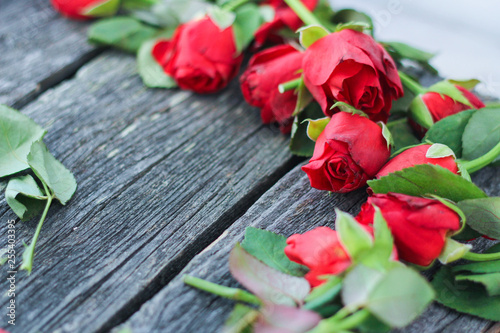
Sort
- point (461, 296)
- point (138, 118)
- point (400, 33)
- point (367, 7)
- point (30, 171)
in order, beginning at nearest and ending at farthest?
point (461, 296), point (30, 171), point (138, 118), point (400, 33), point (367, 7)

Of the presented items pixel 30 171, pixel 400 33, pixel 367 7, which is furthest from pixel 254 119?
pixel 367 7

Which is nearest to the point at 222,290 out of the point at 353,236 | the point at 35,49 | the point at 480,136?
the point at 353,236

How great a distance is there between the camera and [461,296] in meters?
0.47

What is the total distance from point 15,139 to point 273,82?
36 cm

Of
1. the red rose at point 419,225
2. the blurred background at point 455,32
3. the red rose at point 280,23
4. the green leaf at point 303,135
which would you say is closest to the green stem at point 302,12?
the red rose at point 280,23

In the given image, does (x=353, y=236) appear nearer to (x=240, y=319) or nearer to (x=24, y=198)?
(x=240, y=319)

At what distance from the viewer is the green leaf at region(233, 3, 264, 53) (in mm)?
729

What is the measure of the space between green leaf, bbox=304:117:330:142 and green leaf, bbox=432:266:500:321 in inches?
8.3

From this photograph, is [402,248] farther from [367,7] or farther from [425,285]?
[367,7]

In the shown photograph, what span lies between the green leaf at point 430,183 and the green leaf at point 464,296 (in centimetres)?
9

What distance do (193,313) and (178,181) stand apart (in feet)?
0.68

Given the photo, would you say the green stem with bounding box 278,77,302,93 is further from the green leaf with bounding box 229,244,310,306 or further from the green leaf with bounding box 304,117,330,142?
the green leaf with bounding box 229,244,310,306

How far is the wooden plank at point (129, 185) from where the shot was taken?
1.52 ft

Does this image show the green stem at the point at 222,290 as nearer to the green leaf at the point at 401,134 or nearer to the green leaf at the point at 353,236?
the green leaf at the point at 353,236
